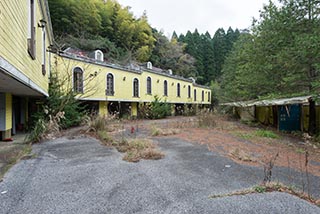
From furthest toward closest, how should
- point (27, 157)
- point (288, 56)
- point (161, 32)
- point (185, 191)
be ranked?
point (161, 32) < point (288, 56) < point (27, 157) < point (185, 191)

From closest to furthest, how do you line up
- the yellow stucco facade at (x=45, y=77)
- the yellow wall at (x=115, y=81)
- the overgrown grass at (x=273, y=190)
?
the overgrown grass at (x=273, y=190) < the yellow stucco facade at (x=45, y=77) < the yellow wall at (x=115, y=81)

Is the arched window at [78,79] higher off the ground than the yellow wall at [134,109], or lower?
higher

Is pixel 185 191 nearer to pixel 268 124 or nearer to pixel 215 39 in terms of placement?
pixel 268 124

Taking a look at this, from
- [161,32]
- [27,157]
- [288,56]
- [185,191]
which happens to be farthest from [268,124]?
[161,32]

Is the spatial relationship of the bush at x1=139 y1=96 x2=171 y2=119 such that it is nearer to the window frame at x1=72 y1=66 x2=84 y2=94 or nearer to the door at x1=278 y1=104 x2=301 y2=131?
the window frame at x1=72 y1=66 x2=84 y2=94

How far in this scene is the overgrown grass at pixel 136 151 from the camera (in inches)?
203

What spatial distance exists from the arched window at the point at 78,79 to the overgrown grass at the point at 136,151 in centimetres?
810

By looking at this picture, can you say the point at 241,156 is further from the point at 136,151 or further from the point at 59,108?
the point at 59,108

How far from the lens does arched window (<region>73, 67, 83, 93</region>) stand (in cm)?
1340

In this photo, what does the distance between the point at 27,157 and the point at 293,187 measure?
19.4 feet

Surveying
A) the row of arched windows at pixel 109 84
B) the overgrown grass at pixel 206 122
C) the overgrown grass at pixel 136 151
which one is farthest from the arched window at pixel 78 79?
the overgrown grass at pixel 206 122

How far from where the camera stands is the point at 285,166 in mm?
4641

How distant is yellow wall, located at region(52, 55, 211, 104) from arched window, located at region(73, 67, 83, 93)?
274 millimetres

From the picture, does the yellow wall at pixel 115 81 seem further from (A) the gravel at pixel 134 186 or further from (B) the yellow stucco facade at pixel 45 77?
(A) the gravel at pixel 134 186
